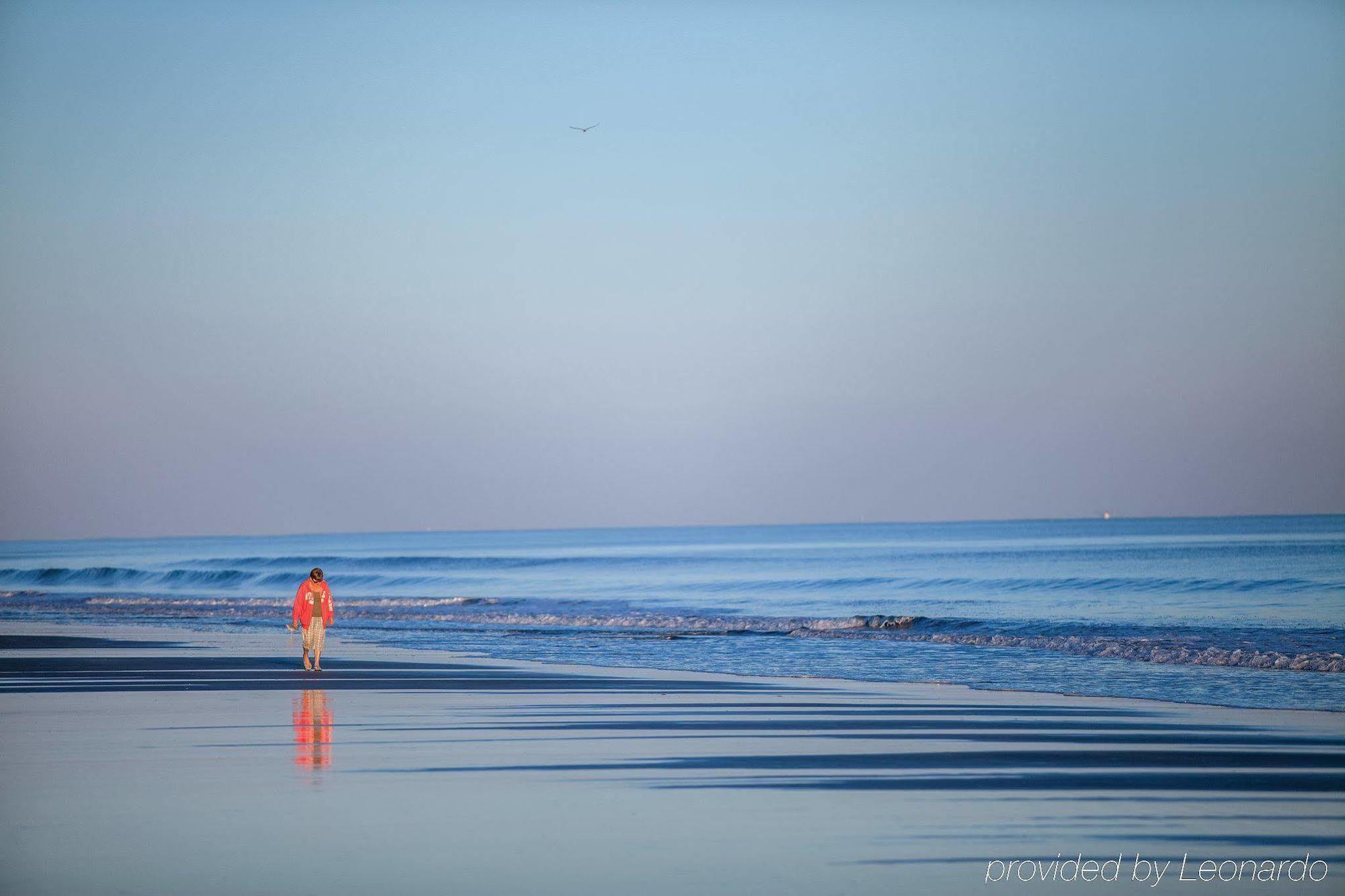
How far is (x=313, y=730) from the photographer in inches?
486

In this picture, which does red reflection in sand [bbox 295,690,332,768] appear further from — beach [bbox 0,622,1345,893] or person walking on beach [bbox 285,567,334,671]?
person walking on beach [bbox 285,567,334,671]

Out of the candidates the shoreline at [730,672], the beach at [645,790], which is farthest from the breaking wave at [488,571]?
the beach at [645,790]

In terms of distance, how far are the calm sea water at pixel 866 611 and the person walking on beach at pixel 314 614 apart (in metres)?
3.74

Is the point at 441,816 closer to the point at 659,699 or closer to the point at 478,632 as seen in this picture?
the point at 659,699

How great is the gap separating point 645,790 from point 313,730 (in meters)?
4.55

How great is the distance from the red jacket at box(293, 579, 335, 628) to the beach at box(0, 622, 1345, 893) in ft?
9.79

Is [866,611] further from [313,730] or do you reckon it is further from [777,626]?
[313,730]

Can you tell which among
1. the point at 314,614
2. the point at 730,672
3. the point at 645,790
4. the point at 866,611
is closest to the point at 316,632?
the point at 314,614

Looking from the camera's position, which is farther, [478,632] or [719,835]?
[478,632]

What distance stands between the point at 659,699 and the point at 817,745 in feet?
12.6

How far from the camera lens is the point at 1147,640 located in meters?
23.1

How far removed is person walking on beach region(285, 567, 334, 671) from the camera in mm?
18844

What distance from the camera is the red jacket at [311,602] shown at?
18.9 m

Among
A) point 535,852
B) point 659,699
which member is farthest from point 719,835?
point 659,699
